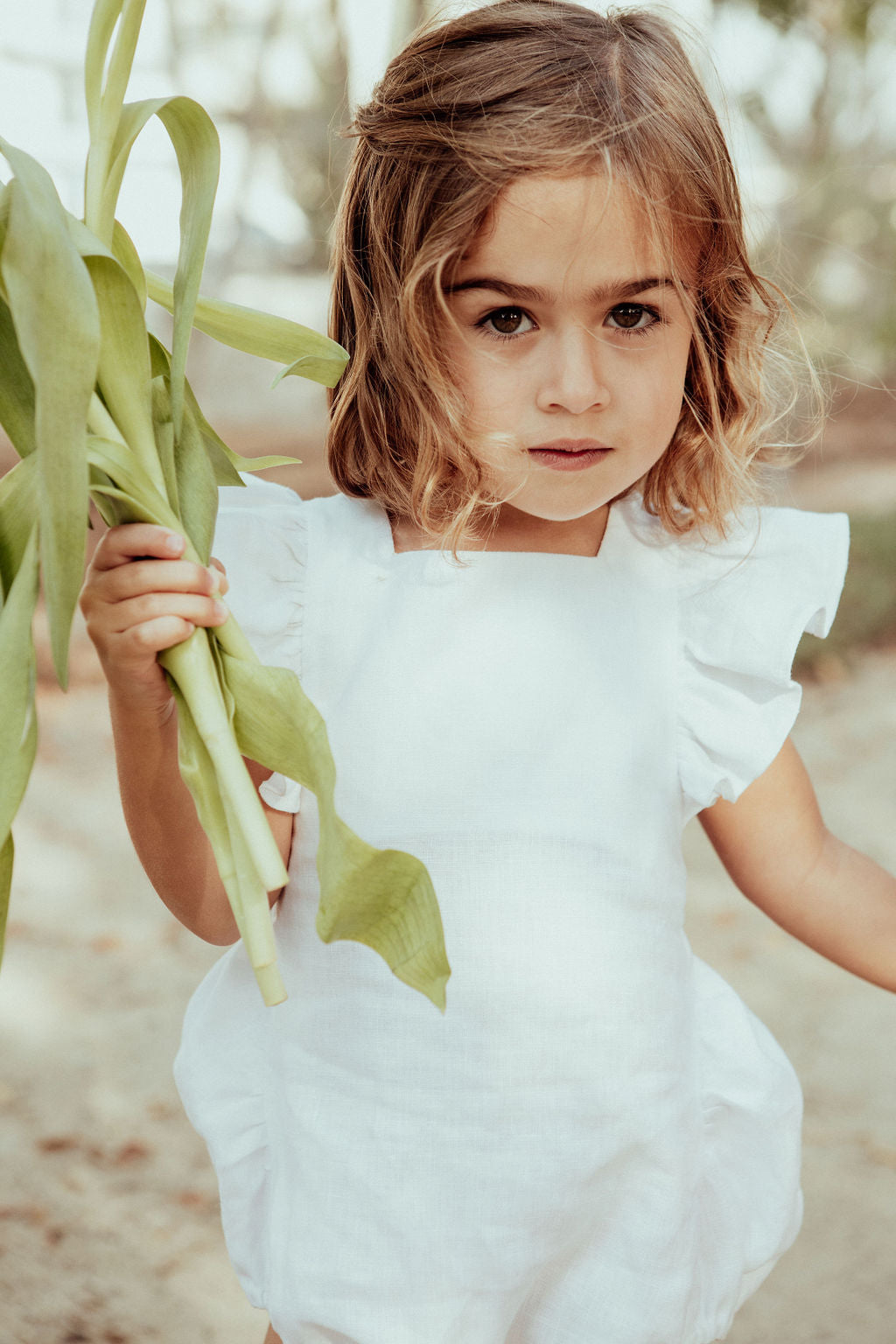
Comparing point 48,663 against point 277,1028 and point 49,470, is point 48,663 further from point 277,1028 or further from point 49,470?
point 49,470

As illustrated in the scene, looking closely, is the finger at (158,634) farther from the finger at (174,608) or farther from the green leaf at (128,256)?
the green leaf at (128,256)

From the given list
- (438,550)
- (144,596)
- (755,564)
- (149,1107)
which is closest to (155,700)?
(144,596)

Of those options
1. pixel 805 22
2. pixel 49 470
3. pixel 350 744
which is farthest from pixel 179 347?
pixel 805 22

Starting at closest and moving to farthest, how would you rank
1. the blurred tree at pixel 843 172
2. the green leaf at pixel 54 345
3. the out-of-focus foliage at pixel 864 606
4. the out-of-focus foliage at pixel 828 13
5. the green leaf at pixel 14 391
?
the green leaf at pixel 54 345, the green leaf at pixel 14 391, the out-of-focus foliage at pixel 864 606, the out-of-focus foliage at pixel 828 13, the blurred tree at pixel 843 172

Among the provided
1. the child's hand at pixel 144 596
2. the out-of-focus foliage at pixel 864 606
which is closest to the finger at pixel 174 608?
the child's hand at pixel 144 596

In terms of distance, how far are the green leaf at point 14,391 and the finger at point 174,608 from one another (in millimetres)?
100

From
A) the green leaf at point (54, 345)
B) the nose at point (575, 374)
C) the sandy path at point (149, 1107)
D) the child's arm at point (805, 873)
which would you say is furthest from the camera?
the sandy path at point (149, 1107)

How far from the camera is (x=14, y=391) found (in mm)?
678

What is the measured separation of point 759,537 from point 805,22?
6263 mm

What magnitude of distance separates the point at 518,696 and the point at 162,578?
40 centimetres

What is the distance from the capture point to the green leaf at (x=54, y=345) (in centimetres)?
57

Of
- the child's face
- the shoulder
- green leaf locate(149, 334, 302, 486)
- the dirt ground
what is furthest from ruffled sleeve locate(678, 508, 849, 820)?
the dirt ground

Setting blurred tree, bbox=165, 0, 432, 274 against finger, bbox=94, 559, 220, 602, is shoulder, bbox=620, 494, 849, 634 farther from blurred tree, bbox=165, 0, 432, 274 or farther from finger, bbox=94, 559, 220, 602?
blurred tree, bbox=165, 0, 432, 274

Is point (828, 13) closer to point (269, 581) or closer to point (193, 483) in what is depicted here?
point (269, 581)
